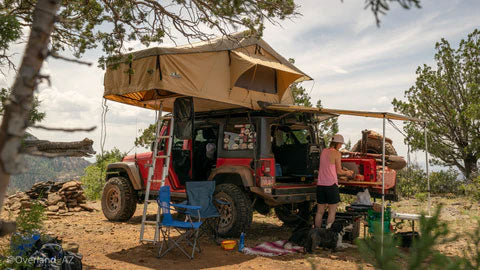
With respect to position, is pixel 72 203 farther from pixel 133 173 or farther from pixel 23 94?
pixel 23 94

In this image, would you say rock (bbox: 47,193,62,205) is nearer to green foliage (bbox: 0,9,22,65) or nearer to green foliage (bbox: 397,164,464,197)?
green foliage (bbox: 0,9,22,65)

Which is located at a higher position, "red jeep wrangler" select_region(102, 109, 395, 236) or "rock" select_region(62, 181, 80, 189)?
"red jeep wrangler" select_region(102, 109, 395, 236)

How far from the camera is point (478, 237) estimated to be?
276 centimetres

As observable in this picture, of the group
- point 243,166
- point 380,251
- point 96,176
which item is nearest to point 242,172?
point 243,166

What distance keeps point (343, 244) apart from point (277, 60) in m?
3.75

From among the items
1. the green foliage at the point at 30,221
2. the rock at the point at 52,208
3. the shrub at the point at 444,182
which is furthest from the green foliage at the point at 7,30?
the shrub at the point at 444,182

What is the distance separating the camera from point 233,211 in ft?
22.4

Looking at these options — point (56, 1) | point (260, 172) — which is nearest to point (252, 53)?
point (260, 172)

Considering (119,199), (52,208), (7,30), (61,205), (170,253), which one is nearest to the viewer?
(7,30)

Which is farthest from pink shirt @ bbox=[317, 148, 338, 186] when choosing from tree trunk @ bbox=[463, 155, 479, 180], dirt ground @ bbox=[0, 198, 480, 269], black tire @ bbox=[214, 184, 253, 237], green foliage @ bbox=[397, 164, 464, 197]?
tree trunk @ bbox=[463, 155, 479, 180]

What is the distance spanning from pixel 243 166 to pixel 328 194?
4.78ft

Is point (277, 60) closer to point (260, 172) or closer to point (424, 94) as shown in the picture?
point (260, 172)

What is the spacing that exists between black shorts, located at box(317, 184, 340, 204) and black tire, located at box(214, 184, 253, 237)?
1.15 metres

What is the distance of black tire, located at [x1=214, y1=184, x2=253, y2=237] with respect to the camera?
6.76 m
